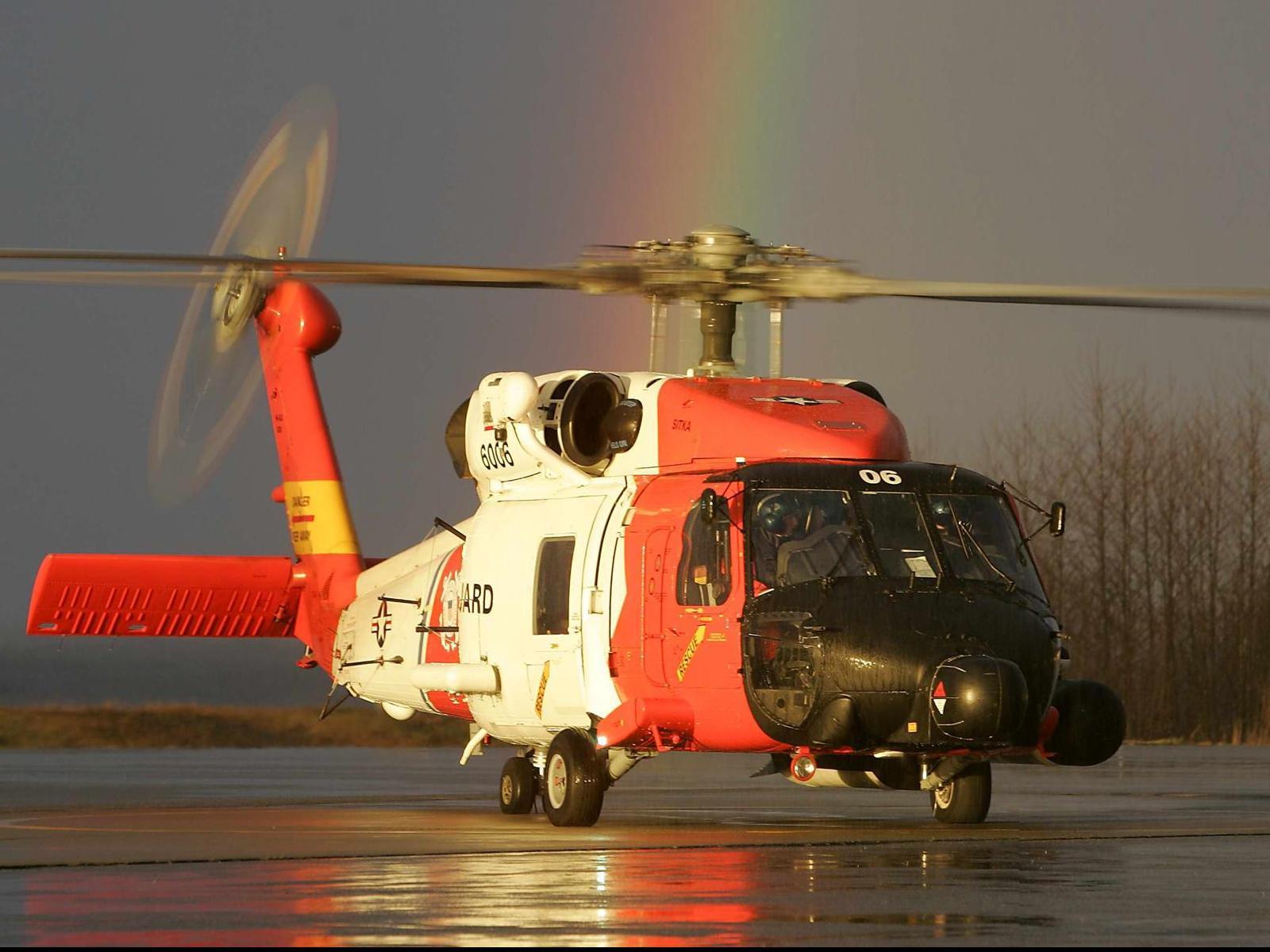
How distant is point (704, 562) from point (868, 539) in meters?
1.25

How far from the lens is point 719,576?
665 inches

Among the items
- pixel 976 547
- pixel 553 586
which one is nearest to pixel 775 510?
pixel 976 547

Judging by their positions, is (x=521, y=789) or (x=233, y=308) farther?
(x=233, y=308)

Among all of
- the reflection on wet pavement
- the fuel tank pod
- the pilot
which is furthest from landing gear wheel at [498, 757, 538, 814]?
the fuel tank pod

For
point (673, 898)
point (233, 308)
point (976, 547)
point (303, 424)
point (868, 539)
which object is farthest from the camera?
point (303, 424)

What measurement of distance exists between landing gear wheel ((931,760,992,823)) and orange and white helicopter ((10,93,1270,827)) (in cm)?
2

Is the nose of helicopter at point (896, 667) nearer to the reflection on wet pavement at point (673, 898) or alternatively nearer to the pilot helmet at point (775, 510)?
the pilot helmet at point (775, 510)

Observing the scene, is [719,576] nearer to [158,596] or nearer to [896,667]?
[896,667]

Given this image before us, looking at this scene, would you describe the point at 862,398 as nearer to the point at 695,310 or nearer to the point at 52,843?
the point at 695,310

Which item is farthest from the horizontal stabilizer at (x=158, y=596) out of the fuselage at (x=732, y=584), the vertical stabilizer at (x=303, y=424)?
the fuselage at (x=732, y=584)

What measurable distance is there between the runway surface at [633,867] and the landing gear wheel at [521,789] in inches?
12.0

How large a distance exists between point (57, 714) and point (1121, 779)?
17.8 meters

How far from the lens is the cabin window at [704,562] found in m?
16.9

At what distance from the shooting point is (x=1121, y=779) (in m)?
26.6
